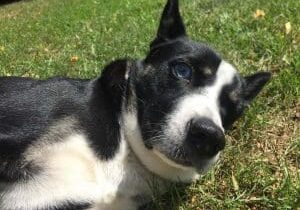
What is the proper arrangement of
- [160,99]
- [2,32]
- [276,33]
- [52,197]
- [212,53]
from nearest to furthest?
1. [52,197]
2. [160,99]
3. [212,53]
4. [276,33]
5. [2,32]

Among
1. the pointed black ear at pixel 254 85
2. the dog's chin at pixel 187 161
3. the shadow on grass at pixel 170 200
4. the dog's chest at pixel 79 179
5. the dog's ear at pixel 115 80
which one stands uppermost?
the dog's ear at pixel 115 80

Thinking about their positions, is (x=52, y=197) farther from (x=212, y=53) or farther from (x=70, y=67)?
(x=70, y=67)

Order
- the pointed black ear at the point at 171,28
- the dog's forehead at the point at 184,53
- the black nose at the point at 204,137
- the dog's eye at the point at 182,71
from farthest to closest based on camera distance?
the pointed black ear at the point at 171,28, the dog's forehead at the point at 184,53, the dog's eye at the point at 182,71, the black nose at the point at 204,137

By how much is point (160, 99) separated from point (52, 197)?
1058mm

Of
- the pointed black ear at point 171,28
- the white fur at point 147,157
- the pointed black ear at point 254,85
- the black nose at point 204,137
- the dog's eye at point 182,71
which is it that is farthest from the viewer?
the pointed black ear at point 254,85

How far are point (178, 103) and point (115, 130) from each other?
0.53 meters

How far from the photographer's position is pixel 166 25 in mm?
5180

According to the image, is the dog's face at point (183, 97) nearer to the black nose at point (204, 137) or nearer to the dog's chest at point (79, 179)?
the black nose at point (204, 137)

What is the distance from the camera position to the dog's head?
13.5 ft

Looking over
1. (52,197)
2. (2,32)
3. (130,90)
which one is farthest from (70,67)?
(2,32)

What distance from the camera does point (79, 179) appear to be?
4238mm

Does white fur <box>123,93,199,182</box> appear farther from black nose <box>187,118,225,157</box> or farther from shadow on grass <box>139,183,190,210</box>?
black nose <box>187,118,225,157</box>

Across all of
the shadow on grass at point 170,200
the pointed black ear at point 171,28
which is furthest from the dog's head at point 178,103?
the shadow on grass at point 170,200

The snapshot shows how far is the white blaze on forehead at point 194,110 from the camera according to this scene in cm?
412
